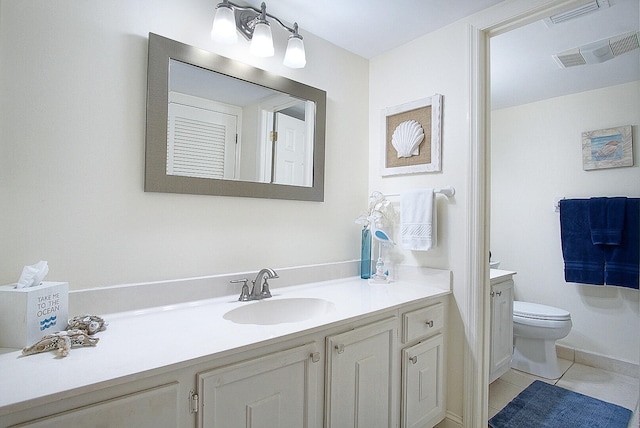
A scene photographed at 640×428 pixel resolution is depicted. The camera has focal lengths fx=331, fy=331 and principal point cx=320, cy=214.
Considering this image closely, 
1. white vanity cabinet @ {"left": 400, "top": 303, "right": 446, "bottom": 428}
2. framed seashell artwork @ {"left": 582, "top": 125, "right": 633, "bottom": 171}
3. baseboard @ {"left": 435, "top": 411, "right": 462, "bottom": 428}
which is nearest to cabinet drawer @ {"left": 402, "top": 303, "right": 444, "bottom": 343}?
white vanity cabinet @ {"left": 400, "top": 303, "right": 446, "bottom": 428}

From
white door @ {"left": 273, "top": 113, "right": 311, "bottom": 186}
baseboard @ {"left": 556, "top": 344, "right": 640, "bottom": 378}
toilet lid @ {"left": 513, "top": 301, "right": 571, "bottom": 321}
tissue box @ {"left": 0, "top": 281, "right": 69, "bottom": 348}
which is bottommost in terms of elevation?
baseboard @ {"left": 556, "top": 344, "right": 640, "bottom": 378}

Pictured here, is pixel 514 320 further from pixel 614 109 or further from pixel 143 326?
pixel 143 326

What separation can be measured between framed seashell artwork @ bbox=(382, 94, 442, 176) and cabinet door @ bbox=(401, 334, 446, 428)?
0.95 metres

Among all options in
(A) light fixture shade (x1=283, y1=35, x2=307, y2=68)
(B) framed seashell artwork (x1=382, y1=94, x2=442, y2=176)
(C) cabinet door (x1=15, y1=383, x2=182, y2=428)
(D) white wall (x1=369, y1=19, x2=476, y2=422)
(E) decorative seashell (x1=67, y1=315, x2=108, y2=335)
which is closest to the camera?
(C) cabinet door (x1=15, y1=383, x2=182, y2=428)

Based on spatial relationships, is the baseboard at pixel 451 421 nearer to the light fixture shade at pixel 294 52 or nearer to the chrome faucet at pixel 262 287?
the chrome faucet at pixel 262 287

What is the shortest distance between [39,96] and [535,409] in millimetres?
2879

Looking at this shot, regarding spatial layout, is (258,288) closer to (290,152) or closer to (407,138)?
(290,152)

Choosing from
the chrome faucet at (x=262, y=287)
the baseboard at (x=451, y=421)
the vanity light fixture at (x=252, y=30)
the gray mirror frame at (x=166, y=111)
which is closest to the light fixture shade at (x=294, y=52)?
the vanity light fixture at (x=252, y=30)

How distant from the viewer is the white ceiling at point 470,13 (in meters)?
1.63

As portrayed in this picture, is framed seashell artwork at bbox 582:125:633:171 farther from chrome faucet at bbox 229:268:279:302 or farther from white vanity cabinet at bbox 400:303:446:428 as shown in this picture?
chrome faucet at bbox 229:268:279:302

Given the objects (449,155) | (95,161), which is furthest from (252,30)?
(449,155)

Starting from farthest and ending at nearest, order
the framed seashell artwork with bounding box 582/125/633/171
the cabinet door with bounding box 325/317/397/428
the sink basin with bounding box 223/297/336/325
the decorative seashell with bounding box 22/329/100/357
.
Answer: the framed seashell artwork with bounding box 582/125/633/171, the sink basin with bounding box 223/297/336/325, the cabinet door with bounding box 325/317/397/428, the decorative seashell with bounding box 22/329/100/357

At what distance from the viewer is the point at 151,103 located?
4.25 ft

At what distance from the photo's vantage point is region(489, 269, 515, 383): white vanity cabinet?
2074 millimetres
